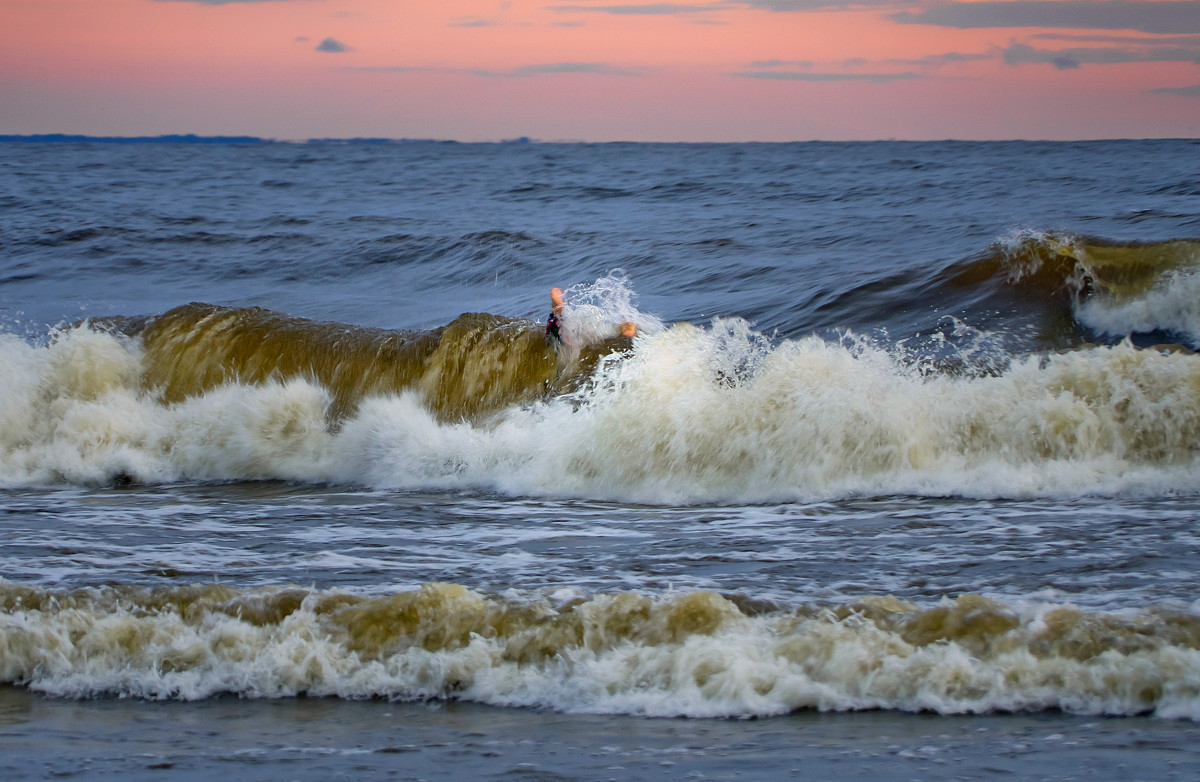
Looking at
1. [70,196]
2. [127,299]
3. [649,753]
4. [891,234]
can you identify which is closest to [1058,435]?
[649,753]

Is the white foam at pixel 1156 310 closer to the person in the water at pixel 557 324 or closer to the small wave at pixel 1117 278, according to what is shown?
the small wave at pixel 1117 278

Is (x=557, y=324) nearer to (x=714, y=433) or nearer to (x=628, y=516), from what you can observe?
(x=714, y=433)

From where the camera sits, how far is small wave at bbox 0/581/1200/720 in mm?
4602

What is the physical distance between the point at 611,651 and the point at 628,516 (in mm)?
3243

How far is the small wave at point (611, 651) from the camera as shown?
15.1 feet

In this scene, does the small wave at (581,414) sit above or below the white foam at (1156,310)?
below

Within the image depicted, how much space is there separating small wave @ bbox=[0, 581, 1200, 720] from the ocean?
2cm

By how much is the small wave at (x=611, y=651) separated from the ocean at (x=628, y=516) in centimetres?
2

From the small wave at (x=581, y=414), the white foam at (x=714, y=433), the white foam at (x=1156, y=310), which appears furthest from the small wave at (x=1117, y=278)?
the white foam at (x=714, y=433)

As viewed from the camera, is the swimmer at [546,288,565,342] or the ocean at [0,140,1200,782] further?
the swimmer at [546,288,565,342]

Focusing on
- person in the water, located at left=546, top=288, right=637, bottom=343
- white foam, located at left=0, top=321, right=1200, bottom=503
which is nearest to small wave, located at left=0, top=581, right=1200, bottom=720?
white foam, located at left=0, top=321, right=1200, bottom=503

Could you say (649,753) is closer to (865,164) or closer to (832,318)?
(832,318)

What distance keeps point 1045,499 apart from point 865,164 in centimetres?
3020

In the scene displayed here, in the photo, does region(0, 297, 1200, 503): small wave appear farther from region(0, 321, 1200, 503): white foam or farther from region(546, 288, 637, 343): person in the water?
region(546, 288, 637, 343): person in the water
